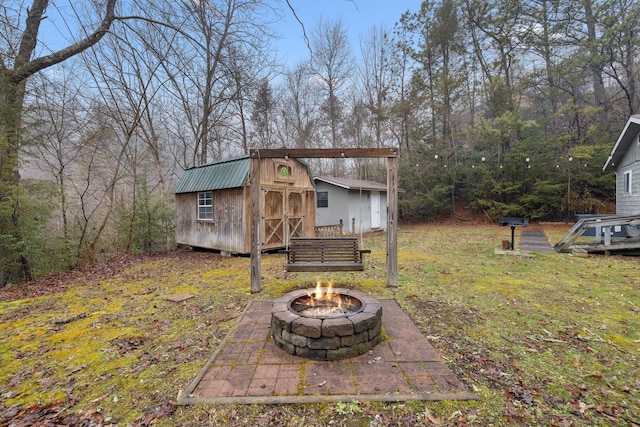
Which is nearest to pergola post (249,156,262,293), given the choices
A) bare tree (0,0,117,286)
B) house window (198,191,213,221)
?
house window (198,191,213,221)

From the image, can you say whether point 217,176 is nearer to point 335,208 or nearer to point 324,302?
point 324,302

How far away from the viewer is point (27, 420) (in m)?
2.09

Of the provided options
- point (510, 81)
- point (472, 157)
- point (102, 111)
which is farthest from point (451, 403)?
point (510, 81)

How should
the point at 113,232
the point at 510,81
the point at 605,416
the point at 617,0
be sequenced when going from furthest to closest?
the point at 510,81 < the point at 617,0 < the point at 113,232 < the point at 605,416

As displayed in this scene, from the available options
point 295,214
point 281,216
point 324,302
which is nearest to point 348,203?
point 295,214

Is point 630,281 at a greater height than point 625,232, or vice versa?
point 625,232

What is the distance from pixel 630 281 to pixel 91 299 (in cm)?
1025

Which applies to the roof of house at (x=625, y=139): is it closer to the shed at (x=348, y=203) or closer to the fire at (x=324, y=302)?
the shed at (x=348, y=203)

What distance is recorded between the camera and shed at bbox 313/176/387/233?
579 inches

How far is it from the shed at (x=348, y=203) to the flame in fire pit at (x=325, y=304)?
10.7 metres

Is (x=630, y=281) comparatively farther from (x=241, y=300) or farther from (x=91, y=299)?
(x=91, y=299)

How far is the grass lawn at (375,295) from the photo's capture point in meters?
2.10

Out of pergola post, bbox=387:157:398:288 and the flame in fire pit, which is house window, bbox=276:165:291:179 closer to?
pergola post, bbox=387:157:398:288

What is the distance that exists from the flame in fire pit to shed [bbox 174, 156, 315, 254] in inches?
202
